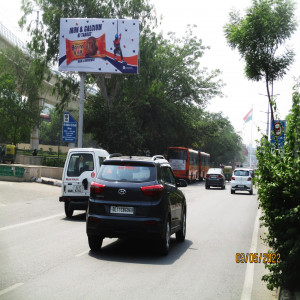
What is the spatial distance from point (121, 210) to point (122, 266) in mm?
1301

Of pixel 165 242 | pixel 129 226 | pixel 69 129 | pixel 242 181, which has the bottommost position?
pixel 165 242

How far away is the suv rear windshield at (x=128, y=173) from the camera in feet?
33.6

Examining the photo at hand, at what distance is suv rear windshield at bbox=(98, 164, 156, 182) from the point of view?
33.6 ft

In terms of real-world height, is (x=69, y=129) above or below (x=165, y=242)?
above

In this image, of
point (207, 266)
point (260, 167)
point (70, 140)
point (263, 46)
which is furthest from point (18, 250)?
point (70, 140)

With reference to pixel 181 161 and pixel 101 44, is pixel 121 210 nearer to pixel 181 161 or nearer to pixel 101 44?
pixel 101 44

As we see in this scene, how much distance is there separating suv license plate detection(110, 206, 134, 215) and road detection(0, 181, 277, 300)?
0.80 meters

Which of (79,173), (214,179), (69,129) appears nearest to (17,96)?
(214,179)

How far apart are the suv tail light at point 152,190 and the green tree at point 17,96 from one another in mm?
46970

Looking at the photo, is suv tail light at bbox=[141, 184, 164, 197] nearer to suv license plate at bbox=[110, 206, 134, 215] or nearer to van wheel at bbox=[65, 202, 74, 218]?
suv license plate at bbox=[110, 206, 134, 215]

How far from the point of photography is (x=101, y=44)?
35438 millimetres

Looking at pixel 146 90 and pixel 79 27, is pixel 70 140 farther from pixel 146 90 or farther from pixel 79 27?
pixel 146 90

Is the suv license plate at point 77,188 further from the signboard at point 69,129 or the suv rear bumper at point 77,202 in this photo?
the signboard at point 69,129

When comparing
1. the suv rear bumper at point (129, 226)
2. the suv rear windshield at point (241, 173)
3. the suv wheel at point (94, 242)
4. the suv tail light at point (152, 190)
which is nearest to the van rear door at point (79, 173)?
the suv wheel at point (94, 242)
